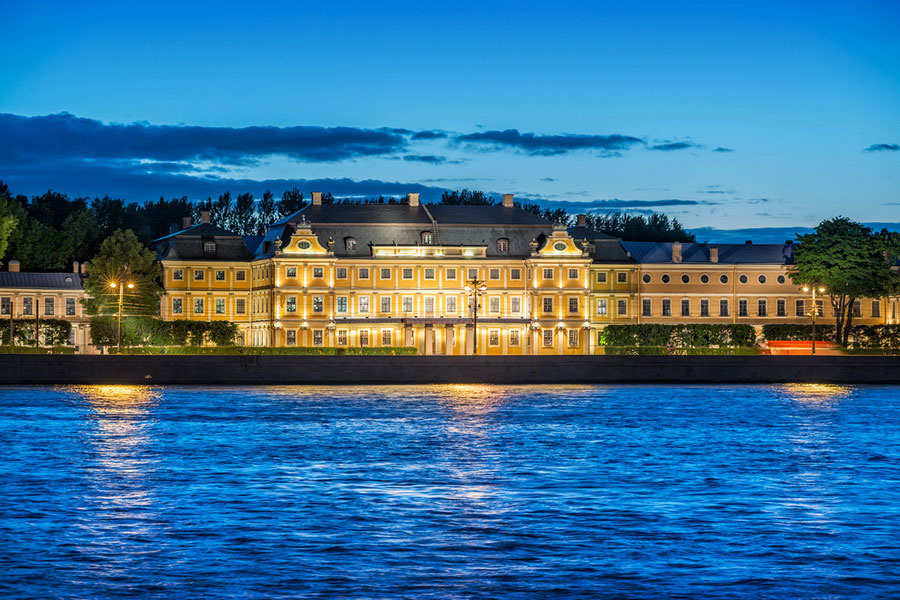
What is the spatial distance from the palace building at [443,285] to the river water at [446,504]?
4503 cm

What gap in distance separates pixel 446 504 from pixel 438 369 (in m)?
45.1

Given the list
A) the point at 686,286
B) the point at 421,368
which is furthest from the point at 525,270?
the point at 421,368

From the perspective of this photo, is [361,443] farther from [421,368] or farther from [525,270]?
[525,270]

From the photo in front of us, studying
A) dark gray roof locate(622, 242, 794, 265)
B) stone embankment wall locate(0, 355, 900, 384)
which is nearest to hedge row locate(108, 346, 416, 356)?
stone embankment wall locate(0, 355, 900, 384)

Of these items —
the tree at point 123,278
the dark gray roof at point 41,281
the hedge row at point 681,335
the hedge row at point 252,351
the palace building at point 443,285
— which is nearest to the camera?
the hedge row at point 252,351

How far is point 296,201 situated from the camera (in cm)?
15250

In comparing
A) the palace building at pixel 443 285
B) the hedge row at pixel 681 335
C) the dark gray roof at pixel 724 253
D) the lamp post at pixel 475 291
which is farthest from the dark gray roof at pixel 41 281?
the dark gray roof at pixel 724 253

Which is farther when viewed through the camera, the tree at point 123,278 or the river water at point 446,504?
the tree at point 123,278

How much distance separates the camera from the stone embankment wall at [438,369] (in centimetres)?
7088

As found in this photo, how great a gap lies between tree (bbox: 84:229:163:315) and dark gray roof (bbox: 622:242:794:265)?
124 feet

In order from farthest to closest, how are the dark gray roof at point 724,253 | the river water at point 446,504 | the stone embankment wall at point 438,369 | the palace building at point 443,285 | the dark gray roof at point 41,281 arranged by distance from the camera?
1. the dark gray roof at point 724,253
2. the dark gray roof at point 41,281
3. the palace building at point 443,285
4. the stone embankment wall at point 438,369
5. the river water at point 446,504

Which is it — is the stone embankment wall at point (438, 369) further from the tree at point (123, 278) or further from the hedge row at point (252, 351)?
the tree at point (123, 278)

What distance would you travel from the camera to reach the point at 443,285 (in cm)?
10394

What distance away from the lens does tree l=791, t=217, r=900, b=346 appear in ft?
332
